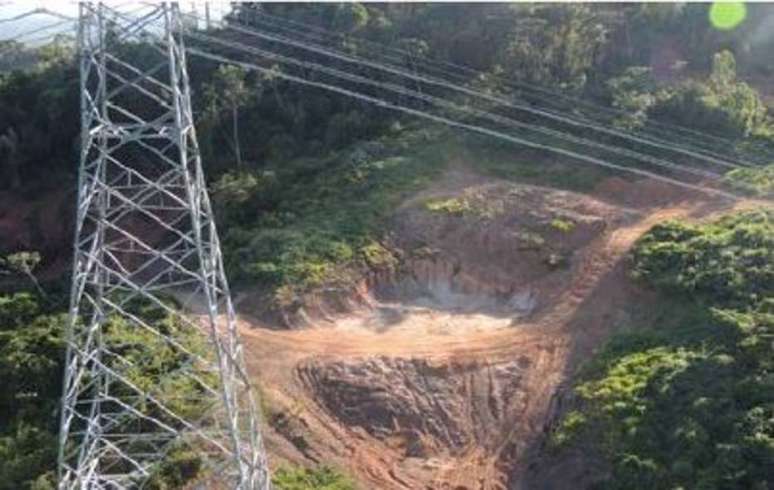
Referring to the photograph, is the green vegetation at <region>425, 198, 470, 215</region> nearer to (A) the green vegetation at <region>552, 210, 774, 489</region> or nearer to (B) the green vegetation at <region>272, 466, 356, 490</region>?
(A) the green vegetation at <region>552, 210, 774, 489</region>

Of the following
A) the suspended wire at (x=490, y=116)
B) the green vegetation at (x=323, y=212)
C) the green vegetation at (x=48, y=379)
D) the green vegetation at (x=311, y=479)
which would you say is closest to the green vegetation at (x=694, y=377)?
the suspended wire at (x=490, y=116)

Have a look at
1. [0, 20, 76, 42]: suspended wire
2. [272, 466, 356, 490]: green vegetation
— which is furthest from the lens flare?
[0, 20, 76, 42]: suspended wire

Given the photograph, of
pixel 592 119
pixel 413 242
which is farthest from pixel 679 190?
pixel 413 242

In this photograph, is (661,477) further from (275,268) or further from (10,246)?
(10,246)

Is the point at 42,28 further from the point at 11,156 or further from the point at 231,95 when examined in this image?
the point at 11,156

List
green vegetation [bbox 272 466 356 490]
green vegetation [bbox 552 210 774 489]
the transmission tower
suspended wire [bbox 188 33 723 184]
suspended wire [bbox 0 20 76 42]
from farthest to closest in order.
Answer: suspended wire [bbox 188 33 723 184] → green vegetation [bbox 272 466 356 490] → green vegetation [bbox 552 210 774 489] → suspended wire [bbox 0 20 76 42] → the transmission tower
